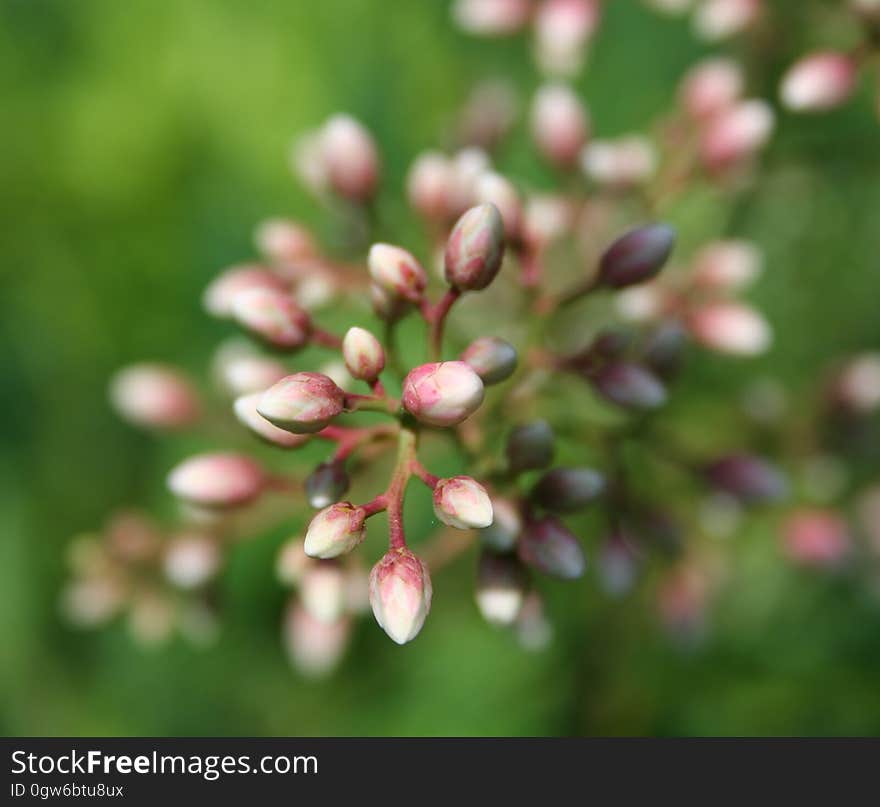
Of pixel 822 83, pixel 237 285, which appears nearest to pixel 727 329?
pixel 822 83

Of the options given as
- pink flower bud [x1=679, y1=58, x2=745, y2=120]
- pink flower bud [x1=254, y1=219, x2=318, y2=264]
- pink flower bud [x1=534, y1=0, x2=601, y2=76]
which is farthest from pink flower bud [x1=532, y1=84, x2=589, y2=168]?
pink flower bud [x1=254, y1=219, x2=318, y2=264]

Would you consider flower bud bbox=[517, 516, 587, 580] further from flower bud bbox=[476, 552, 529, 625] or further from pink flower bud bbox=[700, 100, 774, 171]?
pink flower bud bbox=[700, 100, 774, 171]

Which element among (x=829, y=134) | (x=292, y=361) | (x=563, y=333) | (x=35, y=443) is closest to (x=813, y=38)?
(x=829, y=134)

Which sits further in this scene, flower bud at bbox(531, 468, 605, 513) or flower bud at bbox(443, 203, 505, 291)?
flower bud at bbox(531, 468, 605, 513)

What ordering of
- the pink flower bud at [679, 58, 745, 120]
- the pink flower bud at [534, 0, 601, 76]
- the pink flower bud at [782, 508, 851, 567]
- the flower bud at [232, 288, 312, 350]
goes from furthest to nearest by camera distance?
the pink flower bud at [782, 508, 851, 567] < the pink flower bud at [534, 0, 601, 76] < the pink flower bud at [679, 58, 745, 120] < the flower bud at [232, 288, 312, 350]

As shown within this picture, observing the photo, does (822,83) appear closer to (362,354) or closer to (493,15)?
(493,15)

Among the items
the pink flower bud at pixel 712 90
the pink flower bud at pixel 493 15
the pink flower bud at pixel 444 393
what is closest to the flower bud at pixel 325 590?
the pink flower bud at pixel 444 393

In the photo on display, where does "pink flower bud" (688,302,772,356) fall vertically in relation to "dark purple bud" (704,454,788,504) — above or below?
above

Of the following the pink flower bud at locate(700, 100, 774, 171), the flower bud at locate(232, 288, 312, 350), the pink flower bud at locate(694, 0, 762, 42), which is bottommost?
the flower bud at locate(232, 288, 312, 350)
